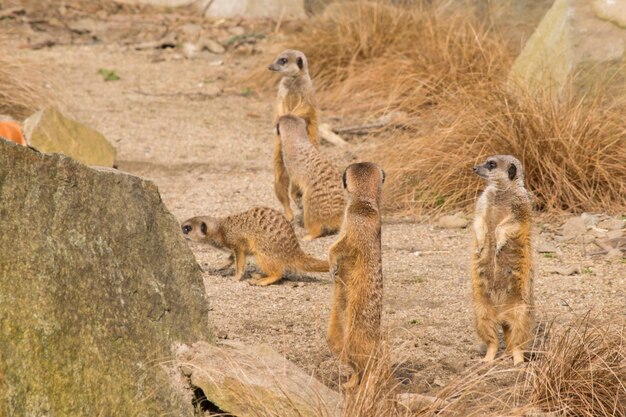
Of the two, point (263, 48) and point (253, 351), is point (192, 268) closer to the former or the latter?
point (253, 351)

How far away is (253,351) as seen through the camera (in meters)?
3.82

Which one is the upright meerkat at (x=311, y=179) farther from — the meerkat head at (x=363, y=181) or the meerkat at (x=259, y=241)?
the meerkat head at (x=363, y=181)

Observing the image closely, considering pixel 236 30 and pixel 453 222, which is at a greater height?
pixel 236 30

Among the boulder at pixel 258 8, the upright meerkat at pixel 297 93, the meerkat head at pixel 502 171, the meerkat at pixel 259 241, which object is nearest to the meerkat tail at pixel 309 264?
the meerkat at pixel 259 241

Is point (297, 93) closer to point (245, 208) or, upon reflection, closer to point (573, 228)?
point (245, 208)

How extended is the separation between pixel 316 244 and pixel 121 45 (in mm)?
6102

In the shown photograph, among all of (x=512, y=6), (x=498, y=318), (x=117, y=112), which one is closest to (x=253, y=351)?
(x=498, y=318)

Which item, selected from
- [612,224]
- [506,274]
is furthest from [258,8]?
[506,274]

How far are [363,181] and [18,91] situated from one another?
195 inches

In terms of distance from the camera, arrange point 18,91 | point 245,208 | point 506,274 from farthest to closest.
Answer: point 18,91 < point 245,208 < point 506,274

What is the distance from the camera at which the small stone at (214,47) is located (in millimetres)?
11578

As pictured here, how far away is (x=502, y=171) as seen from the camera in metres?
4.52

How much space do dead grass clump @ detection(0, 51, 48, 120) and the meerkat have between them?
2939 millimetres

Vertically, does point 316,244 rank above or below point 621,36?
below
